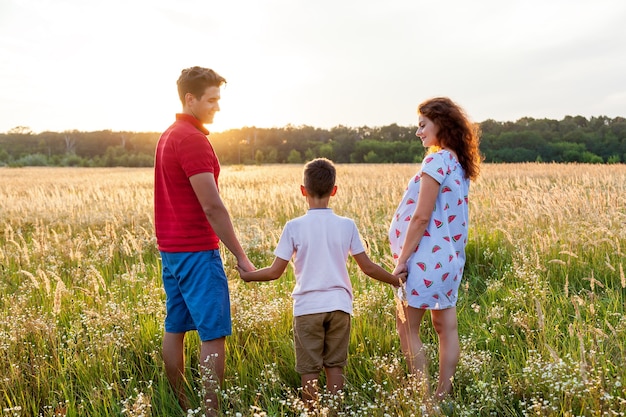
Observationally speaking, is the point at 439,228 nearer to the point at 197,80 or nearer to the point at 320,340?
the point at 320,340

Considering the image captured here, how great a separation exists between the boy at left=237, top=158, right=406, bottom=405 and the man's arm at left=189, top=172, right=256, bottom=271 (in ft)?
0.84

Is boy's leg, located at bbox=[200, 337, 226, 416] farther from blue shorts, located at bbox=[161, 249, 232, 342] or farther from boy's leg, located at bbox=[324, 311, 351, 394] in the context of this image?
boy's leg, located at bbox=[324, 311, 351, 394]

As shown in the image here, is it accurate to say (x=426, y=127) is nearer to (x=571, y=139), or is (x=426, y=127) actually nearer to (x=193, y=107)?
(x=193, y=107)

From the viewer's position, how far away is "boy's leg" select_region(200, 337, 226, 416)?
304 centimetres

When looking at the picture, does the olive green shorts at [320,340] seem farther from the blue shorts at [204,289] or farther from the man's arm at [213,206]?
the man's arm at [213,206]

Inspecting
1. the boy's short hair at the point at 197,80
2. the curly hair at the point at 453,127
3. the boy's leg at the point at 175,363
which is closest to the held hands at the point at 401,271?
the curly hair at the point at 453,127

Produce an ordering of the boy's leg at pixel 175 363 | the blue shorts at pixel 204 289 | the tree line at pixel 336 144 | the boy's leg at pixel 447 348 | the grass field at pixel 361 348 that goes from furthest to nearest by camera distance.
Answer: the tree line at pixel 336 144 → the boy's leg at pixel 175 363 → the boy's leg at pixel 447 348 → the blue shorts at pixel 204 289 → the grass field at pixel 361 348

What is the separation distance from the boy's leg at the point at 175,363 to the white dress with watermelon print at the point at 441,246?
1.58 metres

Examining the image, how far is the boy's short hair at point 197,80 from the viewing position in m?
3.09

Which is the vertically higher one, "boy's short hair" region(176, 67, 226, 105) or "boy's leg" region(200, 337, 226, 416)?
"boy's short hair" region(176, 67, 226, 105)

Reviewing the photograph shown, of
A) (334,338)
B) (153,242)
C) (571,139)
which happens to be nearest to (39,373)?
(334,338)

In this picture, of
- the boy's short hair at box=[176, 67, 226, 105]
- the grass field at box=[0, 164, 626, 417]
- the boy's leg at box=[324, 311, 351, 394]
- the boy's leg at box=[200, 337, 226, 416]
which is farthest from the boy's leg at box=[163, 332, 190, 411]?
the boy's short hair at box=[176, 67, 226, 105]

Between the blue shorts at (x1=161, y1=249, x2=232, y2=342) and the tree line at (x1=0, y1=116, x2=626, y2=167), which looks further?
the tree line at (x1=0, y1=116, x2=626, y2=167)

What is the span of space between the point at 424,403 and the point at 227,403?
1339mm
